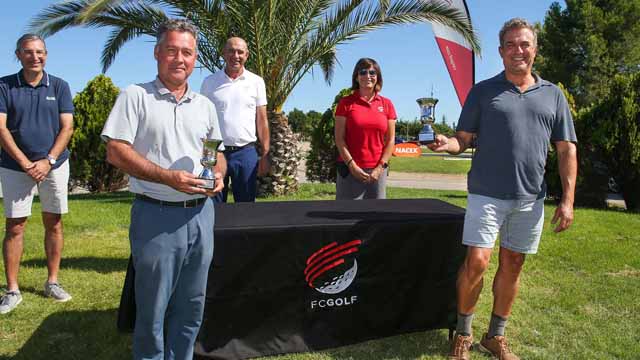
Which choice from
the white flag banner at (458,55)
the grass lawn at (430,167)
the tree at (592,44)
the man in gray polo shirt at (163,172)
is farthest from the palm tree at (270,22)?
the tree at (592,44)

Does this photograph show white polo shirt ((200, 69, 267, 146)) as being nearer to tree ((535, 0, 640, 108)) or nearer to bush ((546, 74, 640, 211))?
bush ((546, 74, 640, 211))

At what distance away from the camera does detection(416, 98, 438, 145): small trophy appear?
278cm

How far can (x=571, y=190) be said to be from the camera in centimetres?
281

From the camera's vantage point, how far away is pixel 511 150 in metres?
2.72

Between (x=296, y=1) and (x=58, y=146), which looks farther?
(x=296, y=1)

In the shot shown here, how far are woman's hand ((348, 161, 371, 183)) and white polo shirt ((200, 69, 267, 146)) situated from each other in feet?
2.79

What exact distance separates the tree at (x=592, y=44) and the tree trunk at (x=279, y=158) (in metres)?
21.0

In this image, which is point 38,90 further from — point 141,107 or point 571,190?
point 571,190

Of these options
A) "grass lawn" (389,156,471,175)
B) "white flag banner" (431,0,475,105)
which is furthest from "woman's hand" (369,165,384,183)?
"grass lawn" (389,156,471,175)

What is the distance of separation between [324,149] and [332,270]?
900 centimetres

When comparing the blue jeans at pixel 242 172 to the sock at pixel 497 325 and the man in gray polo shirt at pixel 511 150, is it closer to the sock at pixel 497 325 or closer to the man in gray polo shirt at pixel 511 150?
the man in gray polo shirt at pixel 511 150

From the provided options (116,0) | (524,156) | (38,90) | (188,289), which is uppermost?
(116,0)

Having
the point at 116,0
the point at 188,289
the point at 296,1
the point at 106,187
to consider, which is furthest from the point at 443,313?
the point at 106,187

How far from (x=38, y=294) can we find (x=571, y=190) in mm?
4023
